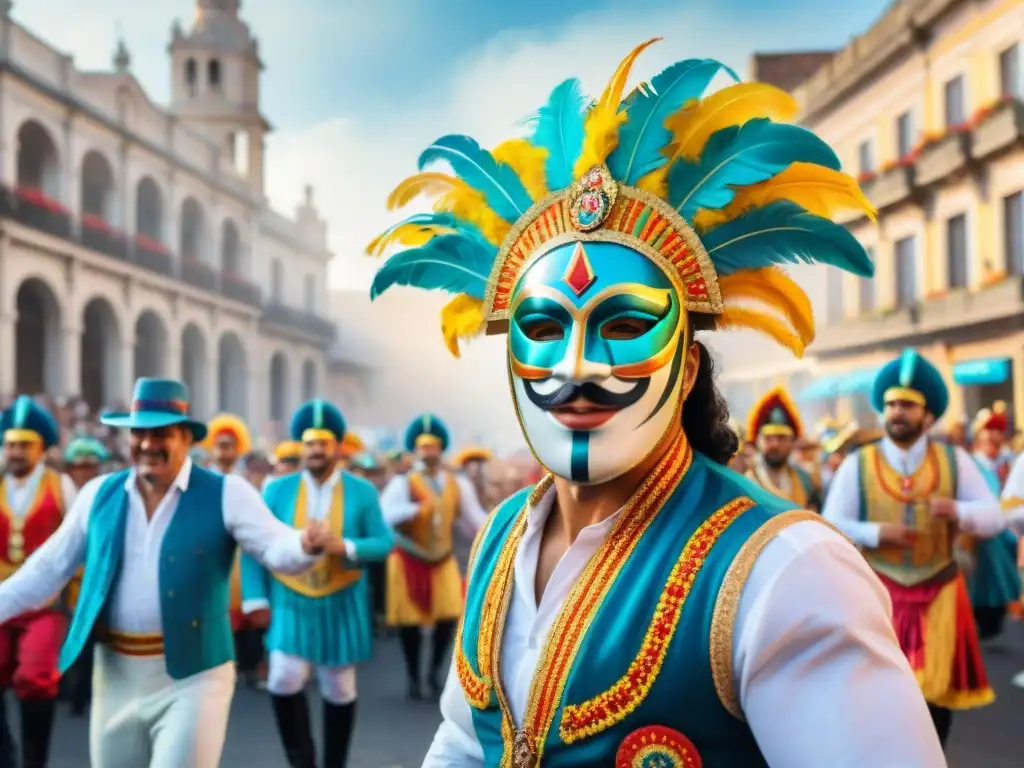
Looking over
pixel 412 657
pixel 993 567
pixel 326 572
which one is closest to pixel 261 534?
pixel 326 572

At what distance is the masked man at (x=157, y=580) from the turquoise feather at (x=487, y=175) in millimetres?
Answer: 2365

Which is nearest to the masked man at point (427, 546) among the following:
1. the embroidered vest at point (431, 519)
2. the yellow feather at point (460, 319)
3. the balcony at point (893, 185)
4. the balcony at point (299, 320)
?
the embroidered vest at point (431, 519)

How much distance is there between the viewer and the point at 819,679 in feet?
5.51

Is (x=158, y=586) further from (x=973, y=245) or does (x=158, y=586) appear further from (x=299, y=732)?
(x=973, y=245)

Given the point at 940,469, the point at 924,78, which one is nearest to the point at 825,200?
the point at 940,469

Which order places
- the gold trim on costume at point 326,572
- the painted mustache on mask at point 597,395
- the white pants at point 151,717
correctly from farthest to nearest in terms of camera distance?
the gold trim on costume at point 326,572 → the white pants at point 151,717 → the painted mustache on mask at point 597,395

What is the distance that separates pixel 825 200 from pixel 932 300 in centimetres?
2331

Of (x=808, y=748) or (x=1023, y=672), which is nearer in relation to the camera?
(x=808, y=748)

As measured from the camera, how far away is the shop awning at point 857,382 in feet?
82.8

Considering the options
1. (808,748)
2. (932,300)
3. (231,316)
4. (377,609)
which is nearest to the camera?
(808,748)

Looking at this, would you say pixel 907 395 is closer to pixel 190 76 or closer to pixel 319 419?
pixel 319 419

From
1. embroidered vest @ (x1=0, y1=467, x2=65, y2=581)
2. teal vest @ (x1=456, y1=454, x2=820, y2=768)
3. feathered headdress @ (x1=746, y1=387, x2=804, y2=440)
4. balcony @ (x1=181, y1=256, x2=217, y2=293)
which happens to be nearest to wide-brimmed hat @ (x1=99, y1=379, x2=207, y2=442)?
embroidered vest @ (x1=0, y1=467, x2=65, y2=581)

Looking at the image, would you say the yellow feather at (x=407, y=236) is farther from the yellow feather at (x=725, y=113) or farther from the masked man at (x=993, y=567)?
the masked man at (x=993, y=567)

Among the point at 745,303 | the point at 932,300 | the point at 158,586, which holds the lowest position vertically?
the point at 158,586
